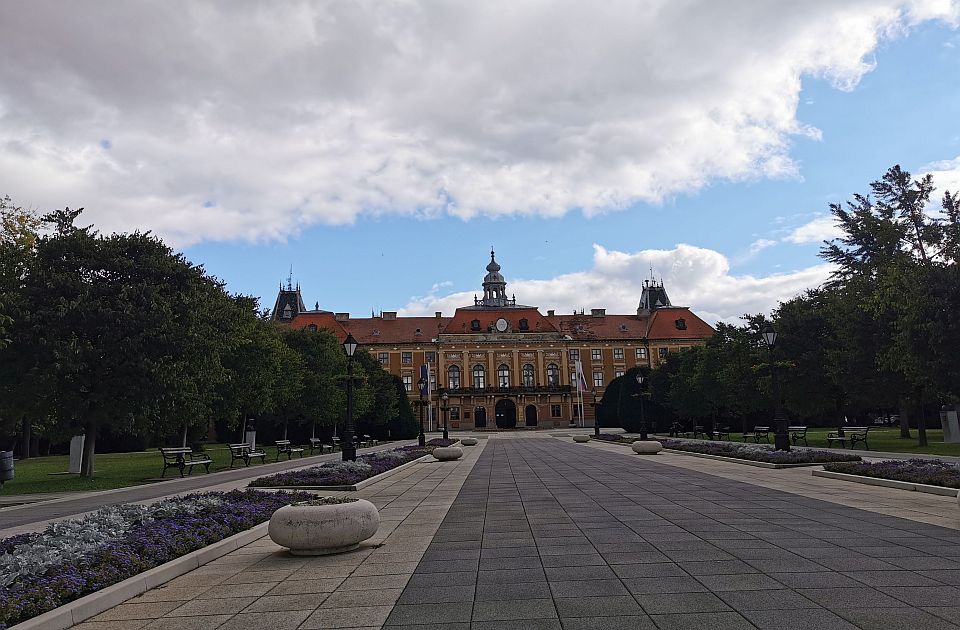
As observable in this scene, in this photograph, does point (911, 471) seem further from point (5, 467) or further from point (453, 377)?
point (453, 377)

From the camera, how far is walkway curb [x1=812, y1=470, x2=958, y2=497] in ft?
39.1

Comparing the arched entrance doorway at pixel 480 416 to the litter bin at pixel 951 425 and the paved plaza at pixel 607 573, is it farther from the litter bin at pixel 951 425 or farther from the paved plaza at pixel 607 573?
the paved plaza at pixel 607 573

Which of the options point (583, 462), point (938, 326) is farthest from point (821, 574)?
point (938, 326)

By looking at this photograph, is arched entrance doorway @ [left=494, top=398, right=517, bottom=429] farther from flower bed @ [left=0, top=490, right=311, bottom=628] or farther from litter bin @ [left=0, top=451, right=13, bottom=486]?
flower bed @ [left=0, top=490, right=311, bottom=628]

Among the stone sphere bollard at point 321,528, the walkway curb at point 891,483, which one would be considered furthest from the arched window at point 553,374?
the stone sphere bollard at point 321,528

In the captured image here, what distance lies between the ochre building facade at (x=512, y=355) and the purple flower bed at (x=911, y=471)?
245 feet

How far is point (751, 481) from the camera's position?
1555cm

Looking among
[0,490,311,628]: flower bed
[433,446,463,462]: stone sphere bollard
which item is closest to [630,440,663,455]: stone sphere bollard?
[433,446,463,462]: stone sphere bollard

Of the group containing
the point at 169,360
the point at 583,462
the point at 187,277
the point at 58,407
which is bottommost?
the point at 583,462

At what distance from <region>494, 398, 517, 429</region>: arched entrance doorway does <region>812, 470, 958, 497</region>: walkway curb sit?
250 ft

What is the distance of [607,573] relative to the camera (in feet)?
21.6

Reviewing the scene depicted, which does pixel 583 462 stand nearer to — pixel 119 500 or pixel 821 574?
pixel 119 500

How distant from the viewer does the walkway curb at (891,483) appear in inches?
470

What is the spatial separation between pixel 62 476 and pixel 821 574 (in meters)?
25.3
